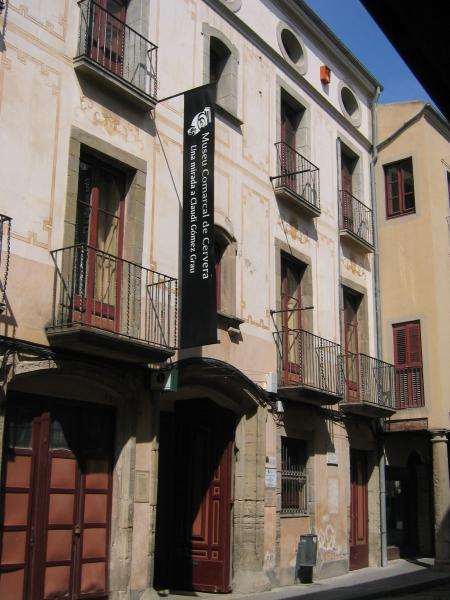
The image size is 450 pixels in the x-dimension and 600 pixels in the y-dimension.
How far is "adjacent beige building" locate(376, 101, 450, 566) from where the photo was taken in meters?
18.0

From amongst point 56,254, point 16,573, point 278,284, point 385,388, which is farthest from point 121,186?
point 385,388

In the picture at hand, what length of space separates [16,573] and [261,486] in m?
5.02

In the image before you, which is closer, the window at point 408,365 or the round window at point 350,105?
the window at point 408,365

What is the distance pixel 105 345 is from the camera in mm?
10109

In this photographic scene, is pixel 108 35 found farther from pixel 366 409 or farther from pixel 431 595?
pixel 431 595

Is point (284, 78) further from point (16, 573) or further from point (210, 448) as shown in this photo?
point (16, 573)

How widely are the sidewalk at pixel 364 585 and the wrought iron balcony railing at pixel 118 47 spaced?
8137 millimetres

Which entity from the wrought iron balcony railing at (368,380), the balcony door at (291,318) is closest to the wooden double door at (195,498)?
the balcony door at (291,318)

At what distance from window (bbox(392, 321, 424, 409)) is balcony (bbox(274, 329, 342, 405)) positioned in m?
2.86

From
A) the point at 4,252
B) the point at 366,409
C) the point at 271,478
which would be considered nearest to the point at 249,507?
the point at 271,478

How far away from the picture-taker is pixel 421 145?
19.5m

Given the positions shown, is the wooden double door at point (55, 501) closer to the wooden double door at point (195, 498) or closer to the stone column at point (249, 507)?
the wooden double door at point (195, 498)

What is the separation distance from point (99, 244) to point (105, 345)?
1883mm

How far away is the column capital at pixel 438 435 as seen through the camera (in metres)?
17.7
